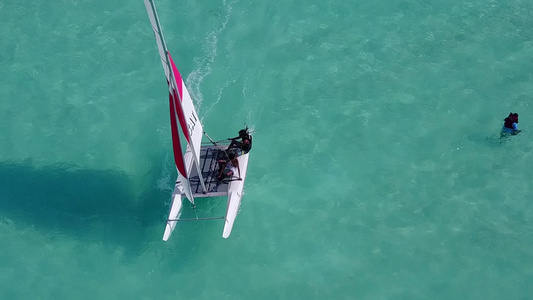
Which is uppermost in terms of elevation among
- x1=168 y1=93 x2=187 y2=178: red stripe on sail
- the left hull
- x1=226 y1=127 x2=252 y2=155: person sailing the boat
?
x1=168 y1=93 x2=187 y2=178: red stripe on sail

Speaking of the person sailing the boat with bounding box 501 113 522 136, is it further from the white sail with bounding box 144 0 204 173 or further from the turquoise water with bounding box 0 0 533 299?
the white sail with bounding box 144 0 204 173

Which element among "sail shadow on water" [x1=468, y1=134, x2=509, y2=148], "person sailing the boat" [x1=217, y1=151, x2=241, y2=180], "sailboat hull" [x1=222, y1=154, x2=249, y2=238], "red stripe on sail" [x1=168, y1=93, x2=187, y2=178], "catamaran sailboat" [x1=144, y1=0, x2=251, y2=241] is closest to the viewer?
"catamaran sailboat" [x1=144, y1=0, x2=251, y2=241]

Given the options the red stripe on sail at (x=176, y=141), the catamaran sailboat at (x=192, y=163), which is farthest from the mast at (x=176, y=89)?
the red stripe on sail at (x=176, y=141)

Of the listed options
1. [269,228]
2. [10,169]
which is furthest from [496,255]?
[10,169]

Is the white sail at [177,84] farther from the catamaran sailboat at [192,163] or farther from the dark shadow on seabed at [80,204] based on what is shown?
the dark shadow on seabed at [80,204]

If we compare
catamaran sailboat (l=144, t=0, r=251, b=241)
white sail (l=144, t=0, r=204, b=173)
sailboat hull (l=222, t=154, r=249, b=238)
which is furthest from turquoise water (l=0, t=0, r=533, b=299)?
white sail (l=144, t=0, r=204, b=173)
